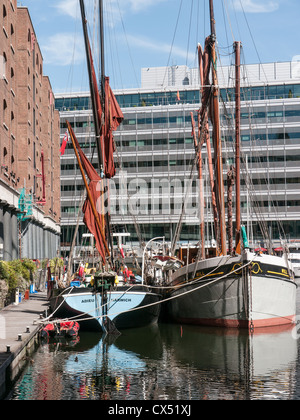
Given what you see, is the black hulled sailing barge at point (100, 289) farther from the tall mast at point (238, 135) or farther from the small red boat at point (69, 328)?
the tall mast at point (238, 135)

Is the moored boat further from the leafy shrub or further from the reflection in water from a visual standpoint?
the leafy shrub

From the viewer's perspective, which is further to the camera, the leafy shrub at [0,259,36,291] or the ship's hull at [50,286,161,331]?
the leafy shrub at [0,259,36,291]

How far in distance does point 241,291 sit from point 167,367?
346 inches

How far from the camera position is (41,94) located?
77312 millimetres

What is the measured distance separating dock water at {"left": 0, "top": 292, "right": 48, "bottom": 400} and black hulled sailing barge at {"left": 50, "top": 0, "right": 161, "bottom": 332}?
1.73 metres

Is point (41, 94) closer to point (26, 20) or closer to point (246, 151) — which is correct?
point (26, 20)

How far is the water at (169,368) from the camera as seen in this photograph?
1675 centimetres

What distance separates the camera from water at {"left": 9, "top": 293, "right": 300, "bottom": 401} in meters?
16.8

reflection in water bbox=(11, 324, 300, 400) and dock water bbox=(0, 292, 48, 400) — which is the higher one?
dock water bbox=(0, 292, 48, 400)

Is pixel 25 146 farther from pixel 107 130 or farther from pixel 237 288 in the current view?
pixel 237 288

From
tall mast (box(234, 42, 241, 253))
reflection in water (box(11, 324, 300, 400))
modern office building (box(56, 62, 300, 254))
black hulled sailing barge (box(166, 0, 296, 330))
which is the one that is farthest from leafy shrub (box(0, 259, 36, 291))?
modern office building (box(56, 62, 300, 254))

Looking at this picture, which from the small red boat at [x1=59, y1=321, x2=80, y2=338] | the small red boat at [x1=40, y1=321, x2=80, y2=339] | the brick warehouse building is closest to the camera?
the small red boat at [x1=40, y1=321, x2=80, y2=339]

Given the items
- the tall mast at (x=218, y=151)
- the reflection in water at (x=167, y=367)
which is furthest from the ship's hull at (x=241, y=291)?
the tall mast at (x=218, y=151)
